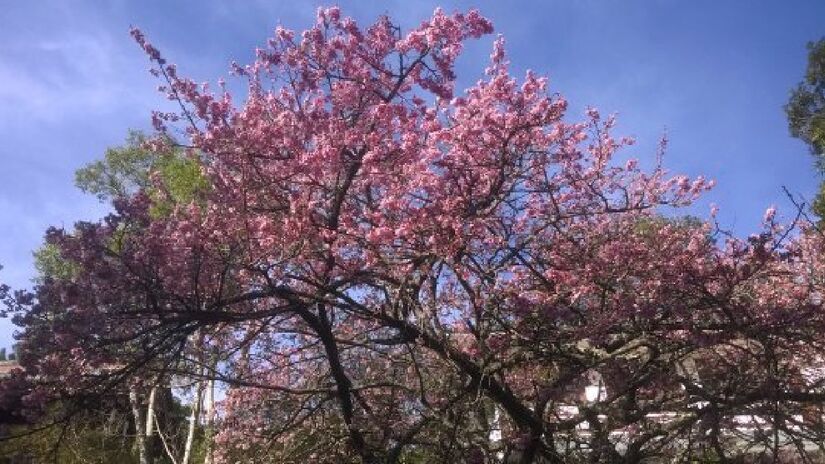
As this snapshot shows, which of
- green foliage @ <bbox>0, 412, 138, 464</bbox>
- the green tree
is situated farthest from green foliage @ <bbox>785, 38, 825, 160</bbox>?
green foliage @ <bbox>0, 412, 138, 464</bbox>

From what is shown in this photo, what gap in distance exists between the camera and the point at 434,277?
6.05 meters

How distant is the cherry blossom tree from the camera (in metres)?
4.82

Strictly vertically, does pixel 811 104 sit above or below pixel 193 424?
above

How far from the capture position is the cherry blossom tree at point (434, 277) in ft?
15.8

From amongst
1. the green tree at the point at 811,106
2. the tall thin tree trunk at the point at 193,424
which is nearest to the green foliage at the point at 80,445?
the tall thin tree trunk at the point at 193,424

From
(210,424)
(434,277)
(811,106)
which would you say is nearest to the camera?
(434,277)

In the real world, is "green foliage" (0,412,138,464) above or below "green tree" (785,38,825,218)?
below

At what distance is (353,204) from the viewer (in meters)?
6.07

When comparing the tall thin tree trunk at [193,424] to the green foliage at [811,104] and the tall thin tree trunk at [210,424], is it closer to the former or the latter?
the tall thin tree trunk at [210,424]

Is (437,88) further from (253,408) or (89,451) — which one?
(89,451)

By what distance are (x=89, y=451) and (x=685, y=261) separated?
28.8 feet

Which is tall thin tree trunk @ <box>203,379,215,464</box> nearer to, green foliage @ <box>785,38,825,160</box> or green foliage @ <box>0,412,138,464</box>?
green foliage @ <box>0,412,138,464</box>

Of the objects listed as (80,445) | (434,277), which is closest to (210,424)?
(80,445)

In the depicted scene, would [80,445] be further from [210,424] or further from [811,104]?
[811,104]
